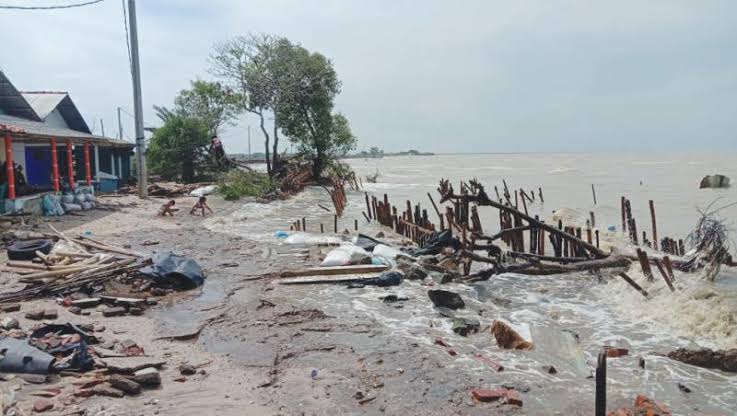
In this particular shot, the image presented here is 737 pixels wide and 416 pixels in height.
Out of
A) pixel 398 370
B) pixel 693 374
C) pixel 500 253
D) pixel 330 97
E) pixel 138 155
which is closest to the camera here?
pixel 398 370

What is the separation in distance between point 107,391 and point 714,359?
21.8 feet

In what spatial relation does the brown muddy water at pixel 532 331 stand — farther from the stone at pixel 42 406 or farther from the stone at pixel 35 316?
the stone at pixel 35 316

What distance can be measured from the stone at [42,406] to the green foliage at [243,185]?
20793mm

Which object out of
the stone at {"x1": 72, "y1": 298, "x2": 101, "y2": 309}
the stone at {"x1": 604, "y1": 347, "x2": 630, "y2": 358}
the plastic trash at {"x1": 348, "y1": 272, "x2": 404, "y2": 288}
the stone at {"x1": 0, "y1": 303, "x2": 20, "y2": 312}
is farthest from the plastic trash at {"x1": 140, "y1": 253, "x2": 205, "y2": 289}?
the stone at {"x1": 604, "y1": 347, "x2": 630, "y2": 358}

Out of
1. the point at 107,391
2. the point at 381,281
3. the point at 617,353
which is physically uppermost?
the point at 107,391

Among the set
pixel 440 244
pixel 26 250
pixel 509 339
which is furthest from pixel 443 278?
pixel 26 250

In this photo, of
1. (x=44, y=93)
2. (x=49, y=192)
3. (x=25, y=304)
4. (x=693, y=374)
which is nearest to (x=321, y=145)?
(x=44, y=93)

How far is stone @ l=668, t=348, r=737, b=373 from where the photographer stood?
20.5ft

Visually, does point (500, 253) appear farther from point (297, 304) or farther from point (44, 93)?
point (44, 93)

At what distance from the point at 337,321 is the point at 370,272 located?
2667 millimetres

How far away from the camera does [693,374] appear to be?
20.1 ft

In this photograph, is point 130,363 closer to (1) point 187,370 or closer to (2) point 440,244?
(1) point 187,370

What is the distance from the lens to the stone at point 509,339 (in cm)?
659

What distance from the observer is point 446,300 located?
8344 mm
